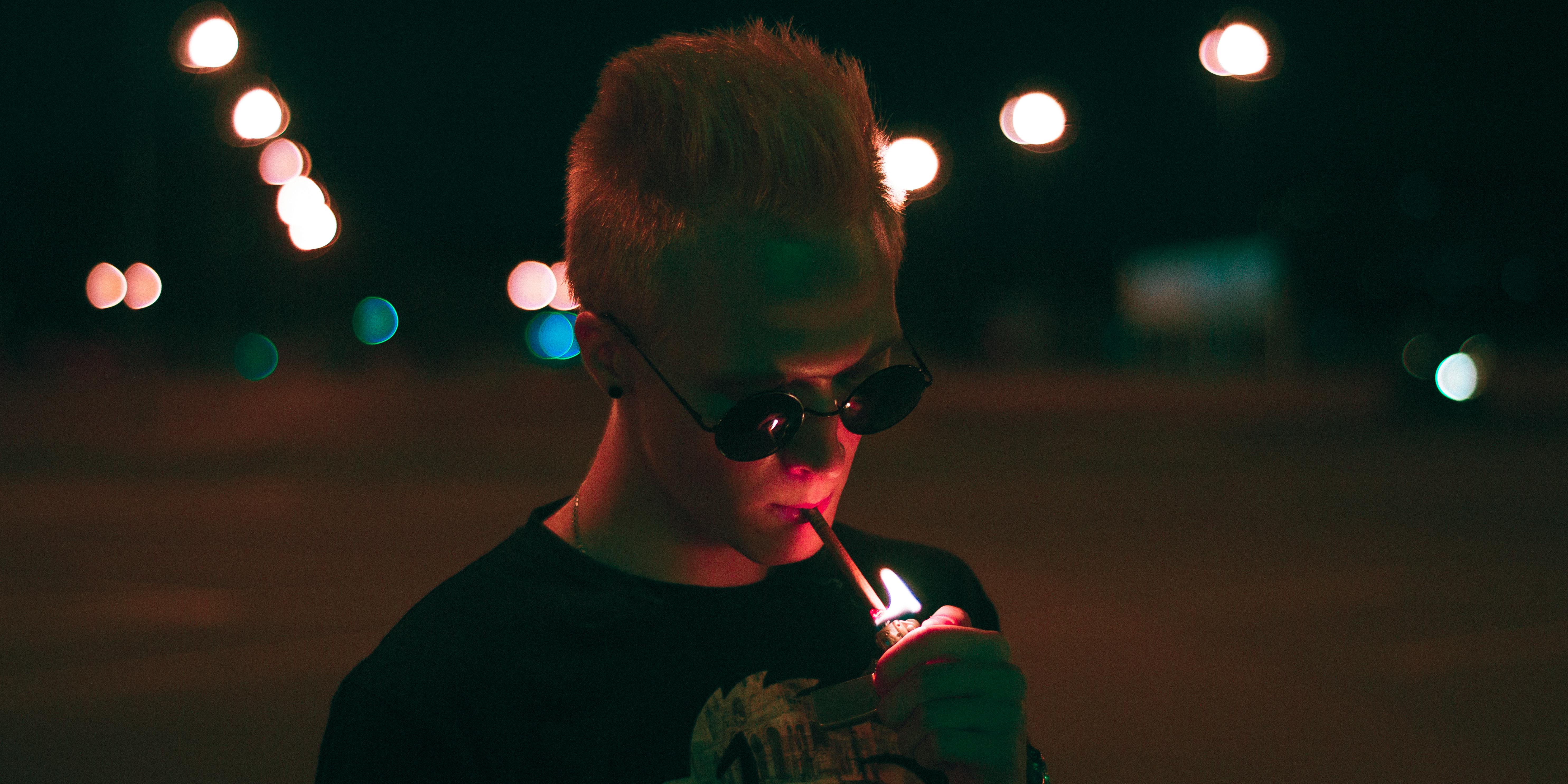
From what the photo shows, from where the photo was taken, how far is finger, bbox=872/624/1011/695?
1274 mm

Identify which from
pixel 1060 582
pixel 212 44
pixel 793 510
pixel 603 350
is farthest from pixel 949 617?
pixel 212 44

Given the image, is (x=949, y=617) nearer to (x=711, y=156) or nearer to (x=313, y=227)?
(x=711, y=156)

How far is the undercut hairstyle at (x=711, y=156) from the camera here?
1.50 m

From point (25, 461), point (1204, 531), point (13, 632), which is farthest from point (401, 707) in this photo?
point (25, 461)

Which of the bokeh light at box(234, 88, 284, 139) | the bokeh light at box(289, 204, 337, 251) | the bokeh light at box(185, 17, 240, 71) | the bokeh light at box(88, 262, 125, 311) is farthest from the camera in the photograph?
the bokeh light at box(88, 262, 125, 311)

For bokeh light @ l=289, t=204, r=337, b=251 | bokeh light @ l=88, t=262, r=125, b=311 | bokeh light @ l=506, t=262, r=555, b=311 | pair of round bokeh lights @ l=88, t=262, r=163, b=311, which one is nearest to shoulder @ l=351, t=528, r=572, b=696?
bokeh light @ l=289, t=204, r=337, b=251

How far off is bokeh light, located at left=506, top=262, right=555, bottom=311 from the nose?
6037 centimetres

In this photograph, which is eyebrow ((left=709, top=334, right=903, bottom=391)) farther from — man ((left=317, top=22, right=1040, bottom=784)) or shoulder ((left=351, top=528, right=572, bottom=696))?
shoulder ((left=351, top=528, right=572, bottom=696))

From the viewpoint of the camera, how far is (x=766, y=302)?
4.80 ft

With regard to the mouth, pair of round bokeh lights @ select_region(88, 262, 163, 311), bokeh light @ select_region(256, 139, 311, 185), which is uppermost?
pair of round bokeh lights @ select_region(88, 262, 163, 311)

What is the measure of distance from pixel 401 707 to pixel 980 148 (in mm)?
19695

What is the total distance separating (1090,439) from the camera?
14773mm

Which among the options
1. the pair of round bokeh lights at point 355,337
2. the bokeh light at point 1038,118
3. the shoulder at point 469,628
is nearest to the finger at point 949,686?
the shoulder at point 469,628

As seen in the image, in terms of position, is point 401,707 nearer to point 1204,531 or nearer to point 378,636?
point 378,636
